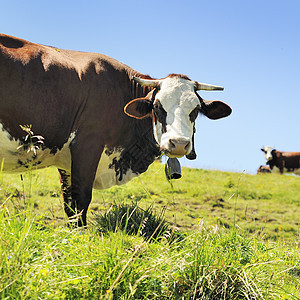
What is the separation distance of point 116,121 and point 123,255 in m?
3.48

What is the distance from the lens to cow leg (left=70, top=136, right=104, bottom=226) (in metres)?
6.27

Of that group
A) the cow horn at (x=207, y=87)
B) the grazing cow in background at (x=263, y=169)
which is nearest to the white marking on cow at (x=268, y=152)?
the grazing cow in background at (x=263, y=169)

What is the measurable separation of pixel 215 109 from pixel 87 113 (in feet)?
7.45

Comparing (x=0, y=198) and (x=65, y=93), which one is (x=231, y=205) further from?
(x=65, y=93)

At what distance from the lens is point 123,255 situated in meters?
3.63

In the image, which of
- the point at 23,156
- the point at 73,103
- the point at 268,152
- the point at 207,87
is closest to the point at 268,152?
the point at 268,152

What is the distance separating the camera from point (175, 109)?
6285mm

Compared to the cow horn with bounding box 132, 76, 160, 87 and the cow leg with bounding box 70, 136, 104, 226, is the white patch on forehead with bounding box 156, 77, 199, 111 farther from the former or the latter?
the cow leg with bounding box 70, 136, 104, 226

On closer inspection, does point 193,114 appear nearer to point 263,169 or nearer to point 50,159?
point 50,159

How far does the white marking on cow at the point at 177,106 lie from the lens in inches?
240

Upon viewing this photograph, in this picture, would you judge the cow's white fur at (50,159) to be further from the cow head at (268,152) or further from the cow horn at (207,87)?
the cow head at (268,152)

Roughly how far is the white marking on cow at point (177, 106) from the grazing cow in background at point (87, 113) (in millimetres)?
16

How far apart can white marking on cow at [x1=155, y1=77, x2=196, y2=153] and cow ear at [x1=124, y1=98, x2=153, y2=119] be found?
32 centimetres

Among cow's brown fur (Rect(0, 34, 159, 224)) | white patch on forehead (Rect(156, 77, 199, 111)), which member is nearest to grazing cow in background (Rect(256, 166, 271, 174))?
cow's brown fur (Rect(0, 34, 159, 224))
